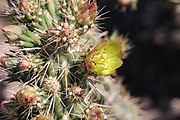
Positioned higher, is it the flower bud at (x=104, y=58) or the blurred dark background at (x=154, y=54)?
the blurred dark background at (x=154, y=54)

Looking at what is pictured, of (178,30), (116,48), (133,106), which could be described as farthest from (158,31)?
(116,48)

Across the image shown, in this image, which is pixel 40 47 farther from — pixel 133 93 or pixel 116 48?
pixel 133 93

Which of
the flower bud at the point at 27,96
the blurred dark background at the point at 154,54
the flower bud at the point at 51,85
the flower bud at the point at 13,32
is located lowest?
the flower bud at the point at 27,96

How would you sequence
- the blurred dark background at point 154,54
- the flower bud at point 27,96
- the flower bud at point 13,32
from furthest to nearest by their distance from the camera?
the blurred dark background at point 154,54
the flower bud at point 13,32
the flower bud at point 27,96

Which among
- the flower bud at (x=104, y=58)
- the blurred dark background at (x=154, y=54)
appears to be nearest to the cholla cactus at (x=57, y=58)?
the flower bud at (x=104, y=58)

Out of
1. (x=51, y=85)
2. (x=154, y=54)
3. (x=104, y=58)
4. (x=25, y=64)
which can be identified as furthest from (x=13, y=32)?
(x=154, y=54)

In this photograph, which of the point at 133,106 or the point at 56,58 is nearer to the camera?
the point at 56,58

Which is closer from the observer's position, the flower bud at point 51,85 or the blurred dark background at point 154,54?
the flower bud at point 51,85

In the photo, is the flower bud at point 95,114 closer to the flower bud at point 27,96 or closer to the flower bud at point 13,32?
the flower bud at point 27,96

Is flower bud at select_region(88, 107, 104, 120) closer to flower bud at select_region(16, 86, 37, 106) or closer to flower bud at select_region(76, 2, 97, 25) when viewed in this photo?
flower bud at select_region(16, 86, 37, 106)
